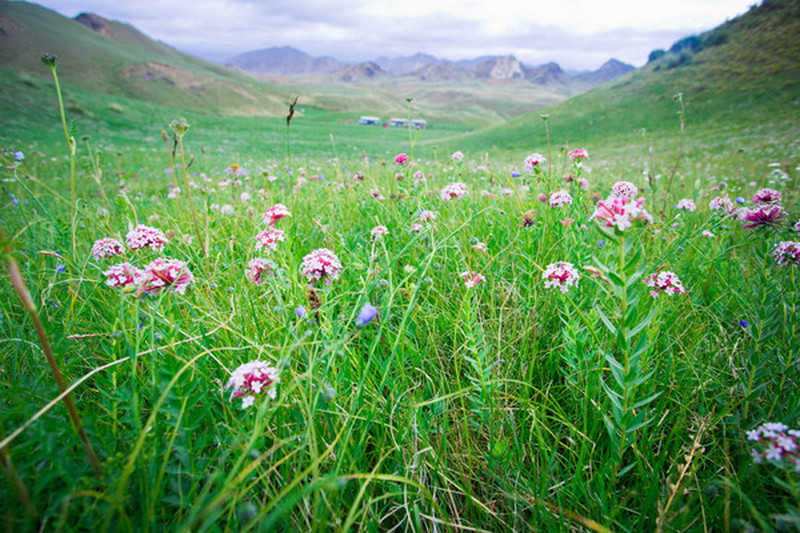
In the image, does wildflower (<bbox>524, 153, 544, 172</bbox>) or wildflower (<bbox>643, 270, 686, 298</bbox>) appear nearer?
wildflower (<bbox>643, 270, 686, 298</bbox>)

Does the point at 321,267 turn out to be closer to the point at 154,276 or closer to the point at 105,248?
the point at 154,276

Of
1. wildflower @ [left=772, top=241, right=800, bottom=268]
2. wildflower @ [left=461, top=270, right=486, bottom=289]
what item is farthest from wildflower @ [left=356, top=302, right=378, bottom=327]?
wildflower @ [left=772, top=241, right=800, bottom=268]

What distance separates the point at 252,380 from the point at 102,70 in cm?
8217

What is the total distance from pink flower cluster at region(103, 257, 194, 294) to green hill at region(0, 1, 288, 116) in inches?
2603

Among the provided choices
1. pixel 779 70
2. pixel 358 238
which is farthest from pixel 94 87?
pixel 779 70

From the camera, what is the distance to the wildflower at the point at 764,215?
189cm

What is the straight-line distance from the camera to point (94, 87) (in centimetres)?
5131

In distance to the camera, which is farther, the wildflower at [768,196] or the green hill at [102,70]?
the green hill at [102,70]

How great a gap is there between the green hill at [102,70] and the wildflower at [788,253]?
67183 millimetres

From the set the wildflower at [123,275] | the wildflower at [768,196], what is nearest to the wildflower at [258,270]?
the wildflower at [123,275]

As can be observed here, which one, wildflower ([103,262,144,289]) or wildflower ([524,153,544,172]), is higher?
wildflower ([524,153,544,172])

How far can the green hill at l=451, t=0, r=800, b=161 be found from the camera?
19.2 metres

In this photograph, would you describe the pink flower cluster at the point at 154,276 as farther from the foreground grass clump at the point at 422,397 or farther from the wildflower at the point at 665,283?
the wildflower at the point at 665,283

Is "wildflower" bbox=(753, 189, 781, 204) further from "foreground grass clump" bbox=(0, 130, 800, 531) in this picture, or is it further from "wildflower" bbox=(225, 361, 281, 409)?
"wildflower" bbox=(225, 361, 281, 409)
